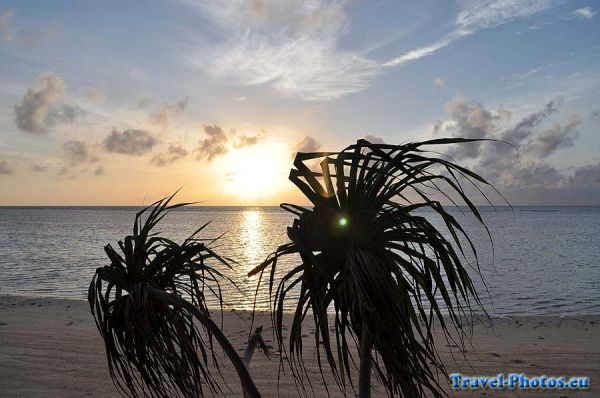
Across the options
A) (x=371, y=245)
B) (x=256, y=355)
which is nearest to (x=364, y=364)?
(x=371, y=245)

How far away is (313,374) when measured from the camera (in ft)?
27.1

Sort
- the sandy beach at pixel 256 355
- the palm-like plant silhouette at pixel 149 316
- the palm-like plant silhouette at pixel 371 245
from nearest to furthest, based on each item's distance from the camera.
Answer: the palm-like plant silhouette at pixel 371 245
the palm-like plant silhouette at pixel 149 316
the sandy beach at pixel 256 355

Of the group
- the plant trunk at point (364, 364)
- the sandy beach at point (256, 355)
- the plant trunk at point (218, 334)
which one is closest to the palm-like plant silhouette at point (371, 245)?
the plant trunk at point (364, 364)

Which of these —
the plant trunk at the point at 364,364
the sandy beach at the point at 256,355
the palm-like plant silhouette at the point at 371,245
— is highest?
the palm-like plant silhouette at the point at 371,245

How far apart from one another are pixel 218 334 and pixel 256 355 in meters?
7.28

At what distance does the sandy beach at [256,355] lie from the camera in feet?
24.7

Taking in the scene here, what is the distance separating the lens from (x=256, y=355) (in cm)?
966

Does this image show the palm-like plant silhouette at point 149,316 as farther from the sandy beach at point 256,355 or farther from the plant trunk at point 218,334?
the sandy beach at point 256,355

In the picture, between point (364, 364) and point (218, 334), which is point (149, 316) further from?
point (364, 364)

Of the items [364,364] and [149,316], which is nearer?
[364,364]

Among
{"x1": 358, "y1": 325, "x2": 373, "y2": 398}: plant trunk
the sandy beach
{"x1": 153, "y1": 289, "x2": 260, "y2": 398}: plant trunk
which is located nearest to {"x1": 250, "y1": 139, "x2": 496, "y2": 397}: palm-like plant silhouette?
{"x1": 358, "y1": 325, "x2": 373, "y2": 398}: plant trunk

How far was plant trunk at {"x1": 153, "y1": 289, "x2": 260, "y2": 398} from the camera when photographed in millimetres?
2758

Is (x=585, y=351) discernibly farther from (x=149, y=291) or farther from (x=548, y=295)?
(x=548, y=295)

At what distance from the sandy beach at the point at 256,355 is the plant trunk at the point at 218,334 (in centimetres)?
474
